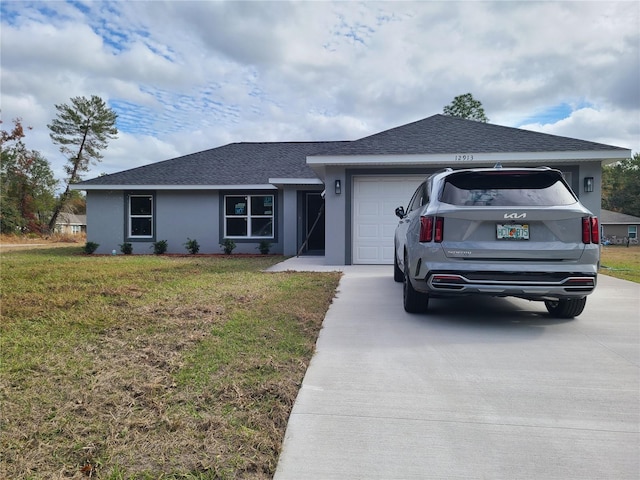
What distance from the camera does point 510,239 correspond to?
14.0 ft

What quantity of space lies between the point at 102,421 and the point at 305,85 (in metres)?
18.1

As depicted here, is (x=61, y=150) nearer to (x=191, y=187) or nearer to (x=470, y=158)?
(x=191, y=187)

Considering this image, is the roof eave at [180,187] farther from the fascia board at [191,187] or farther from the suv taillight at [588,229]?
the suv taillight at [588,229]

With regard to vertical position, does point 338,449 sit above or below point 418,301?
below

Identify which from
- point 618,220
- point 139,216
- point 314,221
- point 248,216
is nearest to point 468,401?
point 314,221

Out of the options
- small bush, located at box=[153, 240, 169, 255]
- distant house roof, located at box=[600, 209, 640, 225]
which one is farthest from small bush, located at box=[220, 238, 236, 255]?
distant house roof, located at box=[600, 209, 640, 225]

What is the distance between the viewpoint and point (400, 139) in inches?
425

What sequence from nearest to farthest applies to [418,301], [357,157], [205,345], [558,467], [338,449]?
[558,467]
[338,449]
[205,345]
[418,301]
[357,157]

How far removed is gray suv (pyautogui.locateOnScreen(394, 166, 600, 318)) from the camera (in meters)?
4.20

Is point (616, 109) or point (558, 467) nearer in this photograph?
point (558, 467)

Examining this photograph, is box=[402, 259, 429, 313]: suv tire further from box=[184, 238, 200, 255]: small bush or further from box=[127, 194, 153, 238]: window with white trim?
box=[127, 194, 153, 238]: window with white trim

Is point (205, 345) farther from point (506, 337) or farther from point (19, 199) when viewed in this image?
point (19, 199)

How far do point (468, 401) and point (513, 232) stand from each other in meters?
2.16

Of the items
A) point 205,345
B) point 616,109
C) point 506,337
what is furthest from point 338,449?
point 616,109
